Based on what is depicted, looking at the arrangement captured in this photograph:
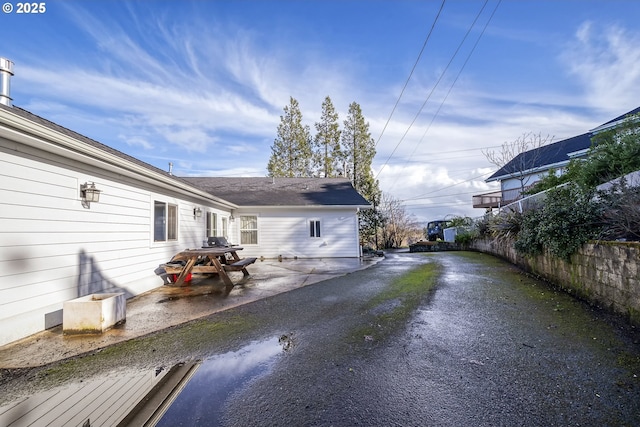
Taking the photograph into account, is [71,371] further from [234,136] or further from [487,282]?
[234,136]

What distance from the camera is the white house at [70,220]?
3420mm

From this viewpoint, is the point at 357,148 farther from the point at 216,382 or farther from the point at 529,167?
the point at 216,382

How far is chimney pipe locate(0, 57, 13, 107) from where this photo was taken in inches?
162

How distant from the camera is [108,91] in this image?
9594 millimetres

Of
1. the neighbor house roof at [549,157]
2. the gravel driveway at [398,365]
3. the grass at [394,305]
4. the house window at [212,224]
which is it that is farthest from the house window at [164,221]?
the neighbor house roof at [549,157]

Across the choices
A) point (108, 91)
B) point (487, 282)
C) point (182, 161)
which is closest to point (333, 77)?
point (108, 91)

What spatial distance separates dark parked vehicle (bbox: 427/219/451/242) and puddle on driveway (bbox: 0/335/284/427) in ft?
69.7

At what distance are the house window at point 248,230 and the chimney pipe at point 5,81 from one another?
9.23 m

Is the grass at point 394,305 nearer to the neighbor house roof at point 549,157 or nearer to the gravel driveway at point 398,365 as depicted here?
the gravel driveway at point 398,365

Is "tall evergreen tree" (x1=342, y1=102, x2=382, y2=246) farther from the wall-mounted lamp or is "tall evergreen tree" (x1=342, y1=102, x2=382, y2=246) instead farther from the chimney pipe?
the chimney pipe

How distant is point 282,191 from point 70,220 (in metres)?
10.4

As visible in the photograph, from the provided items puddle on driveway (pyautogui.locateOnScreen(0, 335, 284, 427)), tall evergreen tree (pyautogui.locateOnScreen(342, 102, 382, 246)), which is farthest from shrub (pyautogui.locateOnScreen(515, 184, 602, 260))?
tall evergreen tree (pyautogui.locateOnScreen(342, 102, 382, 246))

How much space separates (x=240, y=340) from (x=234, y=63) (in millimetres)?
10358

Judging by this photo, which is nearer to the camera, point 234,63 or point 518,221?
point 518,221
